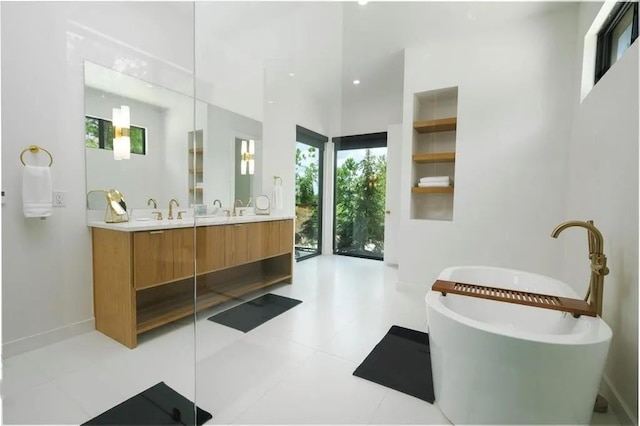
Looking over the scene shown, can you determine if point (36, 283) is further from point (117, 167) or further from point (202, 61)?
point (202, 61)

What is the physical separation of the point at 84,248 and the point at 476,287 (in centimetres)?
279

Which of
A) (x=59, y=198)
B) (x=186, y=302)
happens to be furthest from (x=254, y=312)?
(x=59, y=198)

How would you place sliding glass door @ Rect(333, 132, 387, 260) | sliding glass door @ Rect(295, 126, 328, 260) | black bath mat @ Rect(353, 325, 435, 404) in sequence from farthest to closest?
sliding glass door @ Rect(295, 126, 328, 260) < sliding glass door @ Rect(333, 132, 387, 260) < black bath mat @ Rect(353, 325, 435, 404)

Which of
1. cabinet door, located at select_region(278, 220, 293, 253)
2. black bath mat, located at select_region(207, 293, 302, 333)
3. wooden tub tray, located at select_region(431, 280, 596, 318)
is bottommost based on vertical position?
black bath mat, located at select_region(207, 293, 302, 333)

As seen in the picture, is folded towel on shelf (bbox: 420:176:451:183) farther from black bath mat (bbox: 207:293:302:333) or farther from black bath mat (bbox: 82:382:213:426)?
black bath mat (bbox: 82:382:213:426)

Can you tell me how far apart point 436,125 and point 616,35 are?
45.2 inches

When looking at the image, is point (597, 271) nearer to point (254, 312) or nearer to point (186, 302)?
point (254, 312)

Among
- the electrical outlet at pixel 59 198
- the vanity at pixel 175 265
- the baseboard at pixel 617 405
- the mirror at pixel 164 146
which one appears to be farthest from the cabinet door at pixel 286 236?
the baseboard at pixel 617 405

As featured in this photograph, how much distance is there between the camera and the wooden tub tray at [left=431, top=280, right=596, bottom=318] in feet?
4.39

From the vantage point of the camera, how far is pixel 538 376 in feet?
3.39

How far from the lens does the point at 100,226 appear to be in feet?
6.44

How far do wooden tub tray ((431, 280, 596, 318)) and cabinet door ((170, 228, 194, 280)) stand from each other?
1.83 meters

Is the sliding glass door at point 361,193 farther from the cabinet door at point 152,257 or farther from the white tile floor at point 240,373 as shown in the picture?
the cabinet door at point 152,257

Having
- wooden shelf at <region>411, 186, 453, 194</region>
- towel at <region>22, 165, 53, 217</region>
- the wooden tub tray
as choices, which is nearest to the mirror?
towel at <region>22, 165, 53, 217</region>
